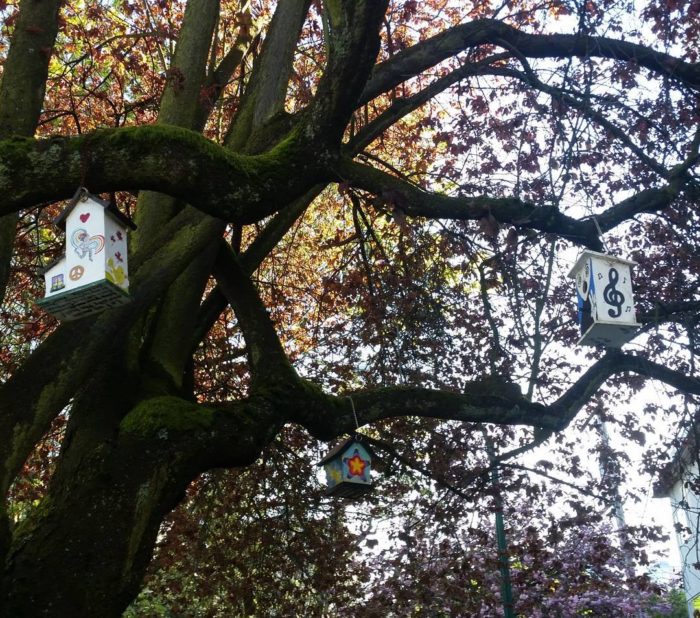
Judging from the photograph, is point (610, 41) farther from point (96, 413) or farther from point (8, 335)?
point (8, 335)

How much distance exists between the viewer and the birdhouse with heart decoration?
533cm

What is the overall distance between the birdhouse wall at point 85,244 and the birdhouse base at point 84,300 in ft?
0.12

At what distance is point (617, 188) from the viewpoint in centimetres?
787

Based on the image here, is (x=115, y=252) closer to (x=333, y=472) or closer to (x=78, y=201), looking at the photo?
(x=78, y=201)

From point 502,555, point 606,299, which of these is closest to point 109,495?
point 606,299

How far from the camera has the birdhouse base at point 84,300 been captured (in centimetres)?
340

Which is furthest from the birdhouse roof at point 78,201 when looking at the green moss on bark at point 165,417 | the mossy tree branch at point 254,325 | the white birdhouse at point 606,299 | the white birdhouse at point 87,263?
the white birdhouse at point 606,299

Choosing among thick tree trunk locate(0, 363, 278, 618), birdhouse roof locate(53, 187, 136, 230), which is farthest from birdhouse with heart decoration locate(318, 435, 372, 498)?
birdhouse roof locate(53, 187, 136, 230)

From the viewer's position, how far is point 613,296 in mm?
4754

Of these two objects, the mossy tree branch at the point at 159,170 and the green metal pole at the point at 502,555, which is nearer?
the mossy tree branch at the point at 159,170

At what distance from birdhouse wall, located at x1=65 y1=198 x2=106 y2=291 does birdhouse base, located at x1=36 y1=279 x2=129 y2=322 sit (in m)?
0.04

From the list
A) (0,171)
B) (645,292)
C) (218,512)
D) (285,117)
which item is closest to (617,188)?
(645,292)

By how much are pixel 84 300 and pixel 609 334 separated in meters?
3.15

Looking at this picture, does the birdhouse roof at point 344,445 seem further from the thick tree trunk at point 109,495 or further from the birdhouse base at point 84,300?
the birdhouse base at point 84,300
